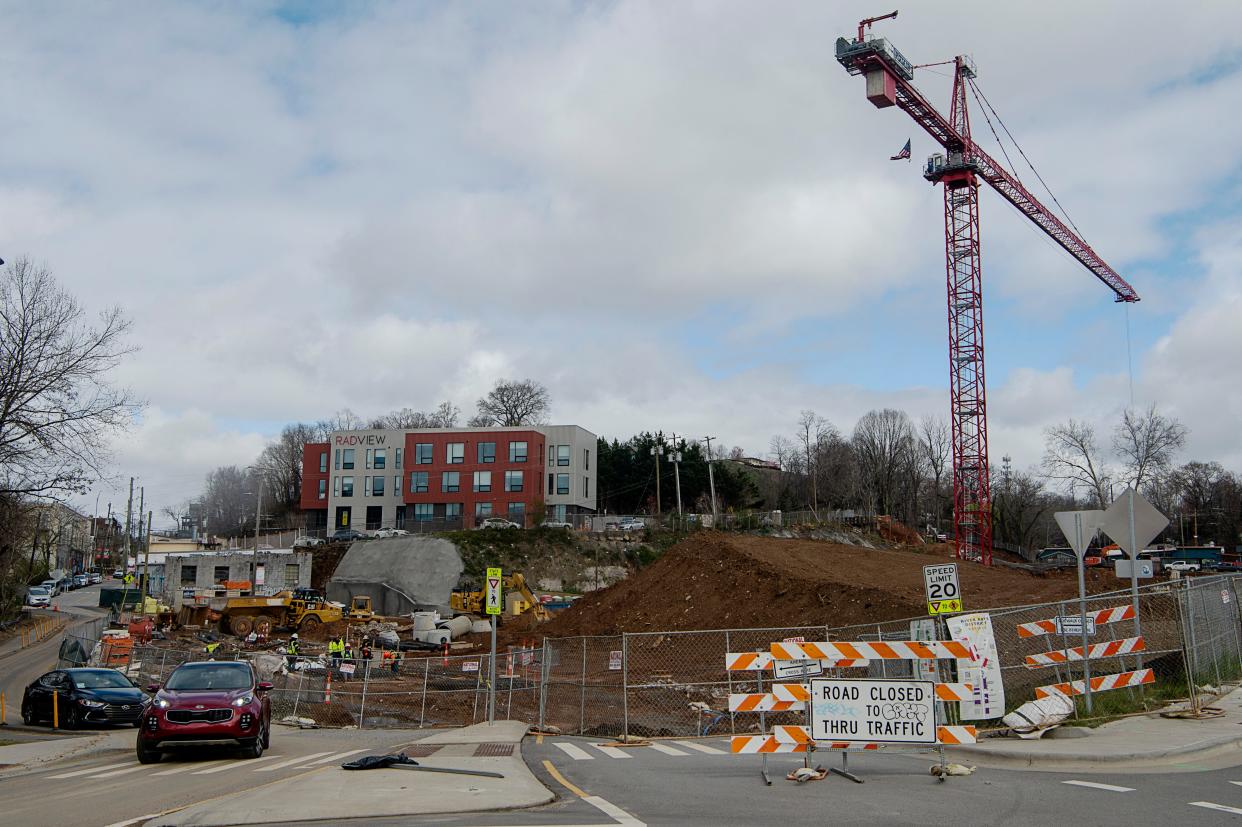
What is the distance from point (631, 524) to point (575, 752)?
65.6 meters

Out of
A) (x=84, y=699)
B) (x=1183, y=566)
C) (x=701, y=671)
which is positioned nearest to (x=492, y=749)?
(x=84, y=699)

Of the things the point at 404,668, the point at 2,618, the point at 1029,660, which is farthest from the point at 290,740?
the point at 2,618

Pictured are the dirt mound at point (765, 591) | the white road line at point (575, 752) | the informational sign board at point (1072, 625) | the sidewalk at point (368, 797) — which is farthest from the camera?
the dirt mound at point (765, 591)

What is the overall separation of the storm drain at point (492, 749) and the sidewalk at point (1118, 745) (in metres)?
6.10

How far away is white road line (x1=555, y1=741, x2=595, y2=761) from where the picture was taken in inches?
536

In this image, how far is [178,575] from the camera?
74.4 m

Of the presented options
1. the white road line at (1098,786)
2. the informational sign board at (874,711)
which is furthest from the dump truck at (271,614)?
the white road line at (1098,786)

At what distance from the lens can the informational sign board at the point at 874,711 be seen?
10078mm

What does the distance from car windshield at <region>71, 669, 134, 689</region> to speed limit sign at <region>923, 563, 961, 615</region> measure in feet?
57.5

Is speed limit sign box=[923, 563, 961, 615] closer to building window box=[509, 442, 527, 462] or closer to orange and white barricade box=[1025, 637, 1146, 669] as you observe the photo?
orange and white barricade box=[1025, 637, 1146, 669]

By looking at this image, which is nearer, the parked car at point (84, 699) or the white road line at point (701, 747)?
the white road line at point (701, 747)

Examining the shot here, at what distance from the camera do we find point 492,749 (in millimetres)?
14594

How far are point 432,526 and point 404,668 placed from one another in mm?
43168

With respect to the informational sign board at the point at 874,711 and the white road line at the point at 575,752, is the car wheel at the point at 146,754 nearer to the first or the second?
the white road line at the point at 575,752
